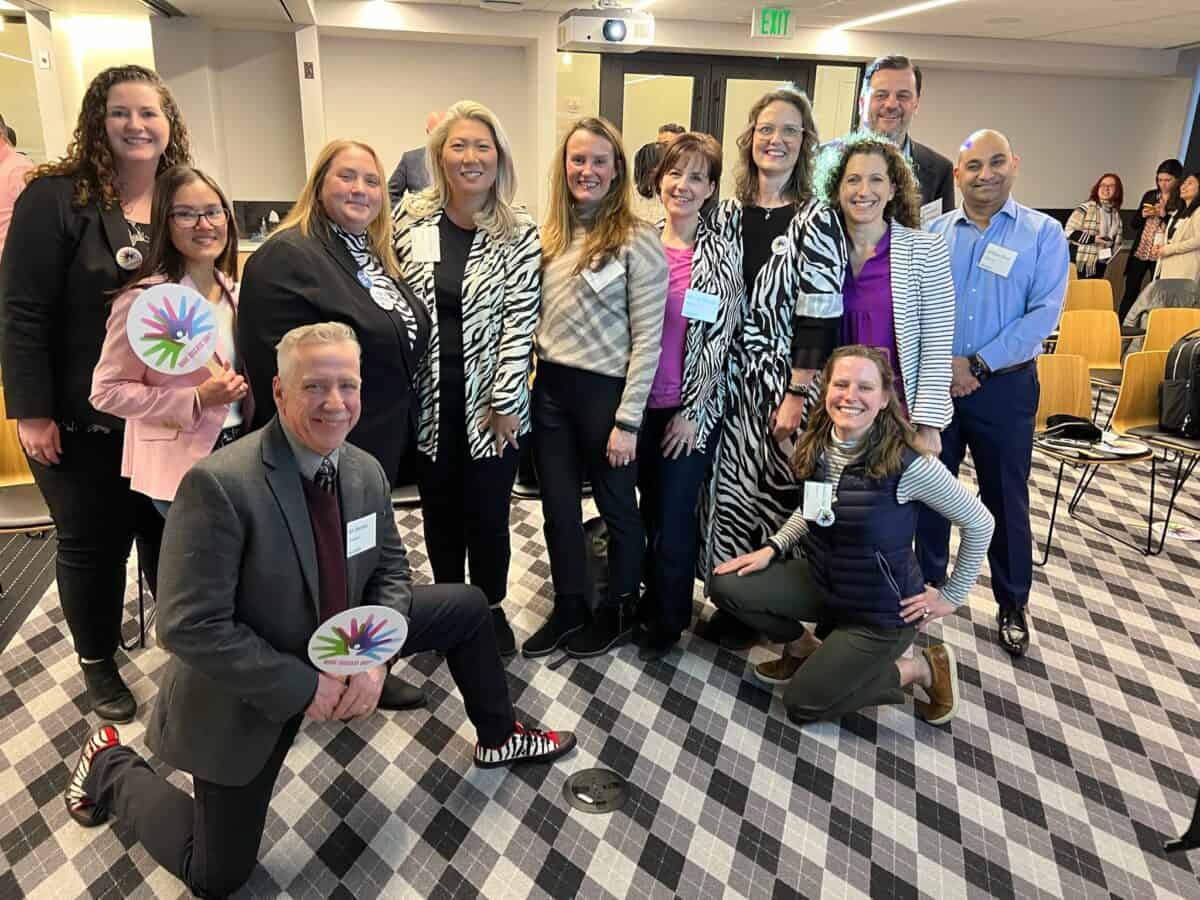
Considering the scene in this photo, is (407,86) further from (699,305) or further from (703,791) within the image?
(703,791)

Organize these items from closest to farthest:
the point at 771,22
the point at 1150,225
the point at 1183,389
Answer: the point at 1183,389
the point at 771,22
the point at 1150,225

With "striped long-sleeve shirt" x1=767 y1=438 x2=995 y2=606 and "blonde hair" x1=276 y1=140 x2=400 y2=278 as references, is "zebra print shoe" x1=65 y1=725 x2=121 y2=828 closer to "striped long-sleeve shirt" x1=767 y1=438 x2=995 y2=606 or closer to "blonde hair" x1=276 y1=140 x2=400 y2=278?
"blonde hair" x1=276 y1=140 x2=400 y2=278

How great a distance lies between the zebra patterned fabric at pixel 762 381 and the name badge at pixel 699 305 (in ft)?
0.45

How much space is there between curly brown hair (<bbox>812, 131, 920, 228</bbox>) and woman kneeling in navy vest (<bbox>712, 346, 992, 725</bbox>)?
47cm

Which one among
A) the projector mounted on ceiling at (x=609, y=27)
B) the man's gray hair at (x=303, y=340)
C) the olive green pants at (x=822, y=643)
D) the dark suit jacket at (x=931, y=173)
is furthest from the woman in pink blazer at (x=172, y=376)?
the projector mounted on ceiling at (x=609, y=27)

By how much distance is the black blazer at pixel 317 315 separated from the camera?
5.49ft

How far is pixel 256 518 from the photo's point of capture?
125cm

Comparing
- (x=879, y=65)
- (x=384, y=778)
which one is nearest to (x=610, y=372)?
(x=384, y=778)

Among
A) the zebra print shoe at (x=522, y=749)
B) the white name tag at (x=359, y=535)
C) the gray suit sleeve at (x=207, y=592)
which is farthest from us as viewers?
the zebra print shoe at (x=522, y=749)

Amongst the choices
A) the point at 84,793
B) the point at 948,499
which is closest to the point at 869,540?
the point at 948,499

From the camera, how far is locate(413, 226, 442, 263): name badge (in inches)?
76.0

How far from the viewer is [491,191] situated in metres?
1.96

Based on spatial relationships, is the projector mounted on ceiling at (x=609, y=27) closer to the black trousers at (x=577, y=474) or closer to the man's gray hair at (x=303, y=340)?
the black trousers at (x=577, y=474)

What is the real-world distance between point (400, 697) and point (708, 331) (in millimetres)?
1367
